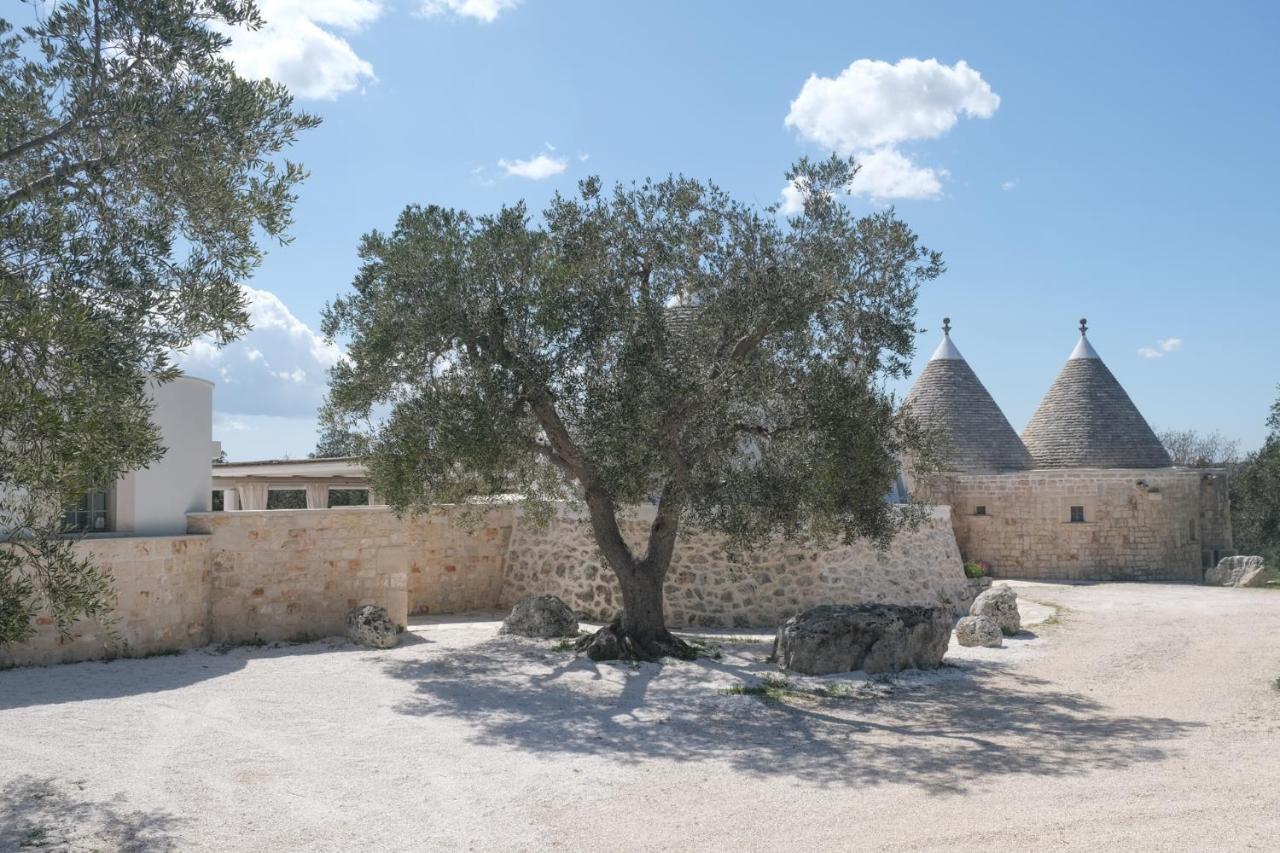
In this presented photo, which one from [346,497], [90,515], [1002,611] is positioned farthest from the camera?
[346,497]

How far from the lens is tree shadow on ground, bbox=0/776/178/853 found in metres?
5.98

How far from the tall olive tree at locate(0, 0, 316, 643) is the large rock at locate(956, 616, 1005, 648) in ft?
38.1

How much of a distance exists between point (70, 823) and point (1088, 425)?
26.0m

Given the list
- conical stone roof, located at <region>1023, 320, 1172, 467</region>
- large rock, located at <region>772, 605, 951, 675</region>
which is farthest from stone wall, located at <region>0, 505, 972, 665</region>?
conical stone roof, located at <region>1023, 320, 1172, 467</region>

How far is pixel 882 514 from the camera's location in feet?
39.0

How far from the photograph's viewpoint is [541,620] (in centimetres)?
1448

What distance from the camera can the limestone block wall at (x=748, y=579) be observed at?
16047mm

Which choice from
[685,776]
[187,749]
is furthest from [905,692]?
[187,749]

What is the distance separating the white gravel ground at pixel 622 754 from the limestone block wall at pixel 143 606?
485 millimetres

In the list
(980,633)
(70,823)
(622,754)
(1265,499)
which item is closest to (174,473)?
(70,823)

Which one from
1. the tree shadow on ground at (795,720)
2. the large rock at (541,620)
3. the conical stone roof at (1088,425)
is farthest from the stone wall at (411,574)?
the conical stone roof at (1088,425)

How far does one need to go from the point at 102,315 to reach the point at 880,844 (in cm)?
600

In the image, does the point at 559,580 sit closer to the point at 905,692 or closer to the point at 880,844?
the point at 905,692

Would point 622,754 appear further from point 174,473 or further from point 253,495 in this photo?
point 253,495
